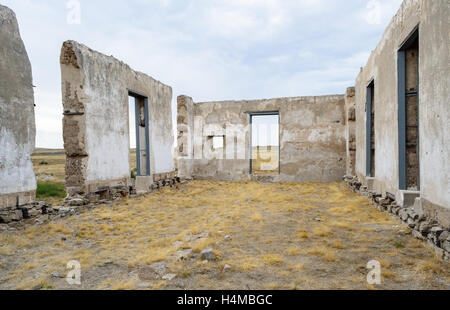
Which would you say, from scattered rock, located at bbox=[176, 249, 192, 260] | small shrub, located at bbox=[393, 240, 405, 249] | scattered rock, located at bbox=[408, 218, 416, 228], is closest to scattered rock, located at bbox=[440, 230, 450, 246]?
small shrub, located at bbox=[393, 240, 405, 249]

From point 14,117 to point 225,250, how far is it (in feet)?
15.2

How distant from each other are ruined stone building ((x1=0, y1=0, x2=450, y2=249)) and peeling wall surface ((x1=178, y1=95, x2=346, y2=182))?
1.7 inches

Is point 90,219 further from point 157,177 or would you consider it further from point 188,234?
point 157,177

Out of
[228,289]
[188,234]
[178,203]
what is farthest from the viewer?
[178,203]

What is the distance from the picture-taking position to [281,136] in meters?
12.7

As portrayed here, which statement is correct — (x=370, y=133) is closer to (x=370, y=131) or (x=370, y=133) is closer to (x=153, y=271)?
(x=370, y=131)

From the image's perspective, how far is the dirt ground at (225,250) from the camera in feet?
10.3

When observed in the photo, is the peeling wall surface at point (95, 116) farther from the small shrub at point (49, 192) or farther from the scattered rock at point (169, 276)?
the scattered rock at point (169, 276)

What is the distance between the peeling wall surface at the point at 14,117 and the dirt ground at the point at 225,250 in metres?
0.89

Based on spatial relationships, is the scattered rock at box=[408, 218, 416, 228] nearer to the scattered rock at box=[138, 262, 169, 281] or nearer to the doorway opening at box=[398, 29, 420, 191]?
the doorway opening at box=[398, 29, 420, 191]

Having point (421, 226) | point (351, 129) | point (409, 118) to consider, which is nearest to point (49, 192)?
point (421, 226)
